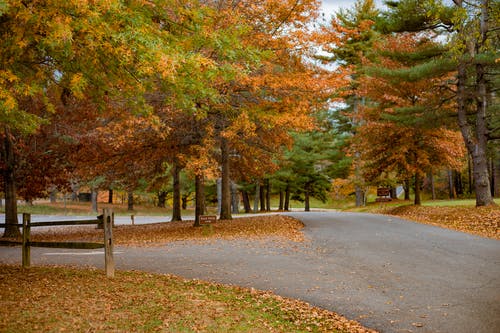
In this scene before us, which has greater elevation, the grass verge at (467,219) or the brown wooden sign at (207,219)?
the brown wooden sign at (207,219)

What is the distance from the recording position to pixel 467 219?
1802cm

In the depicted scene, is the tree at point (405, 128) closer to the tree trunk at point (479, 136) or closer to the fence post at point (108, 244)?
the tree trunk at point (479, 136)

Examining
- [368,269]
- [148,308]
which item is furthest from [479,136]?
[148,308]

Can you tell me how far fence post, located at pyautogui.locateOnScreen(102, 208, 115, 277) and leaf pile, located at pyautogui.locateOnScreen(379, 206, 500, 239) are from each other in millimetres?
11705

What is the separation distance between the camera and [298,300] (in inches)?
289

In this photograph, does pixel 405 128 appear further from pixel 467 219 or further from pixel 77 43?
pixel 77 43

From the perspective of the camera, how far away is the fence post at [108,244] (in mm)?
Result: 8875

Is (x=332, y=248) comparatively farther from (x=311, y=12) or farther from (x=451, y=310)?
(x=311, y=12)

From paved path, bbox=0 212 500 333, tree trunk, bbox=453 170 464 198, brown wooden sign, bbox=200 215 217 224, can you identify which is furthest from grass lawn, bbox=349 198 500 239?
tree trunk, bbox=453 170 464 198

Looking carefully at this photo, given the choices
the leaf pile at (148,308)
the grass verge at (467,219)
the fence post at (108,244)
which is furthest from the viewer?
the grass verge at (467,219)

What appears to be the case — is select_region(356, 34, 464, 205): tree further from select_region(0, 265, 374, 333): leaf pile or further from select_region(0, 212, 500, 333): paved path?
select_region(0, 265, 374, 333): leaf pile

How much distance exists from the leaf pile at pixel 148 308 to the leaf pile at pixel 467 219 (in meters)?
10.3

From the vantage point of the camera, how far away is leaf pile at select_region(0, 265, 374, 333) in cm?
587

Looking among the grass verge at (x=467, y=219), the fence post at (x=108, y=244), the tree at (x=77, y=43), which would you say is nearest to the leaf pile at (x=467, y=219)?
the grass verge at (x=467, y=219)
